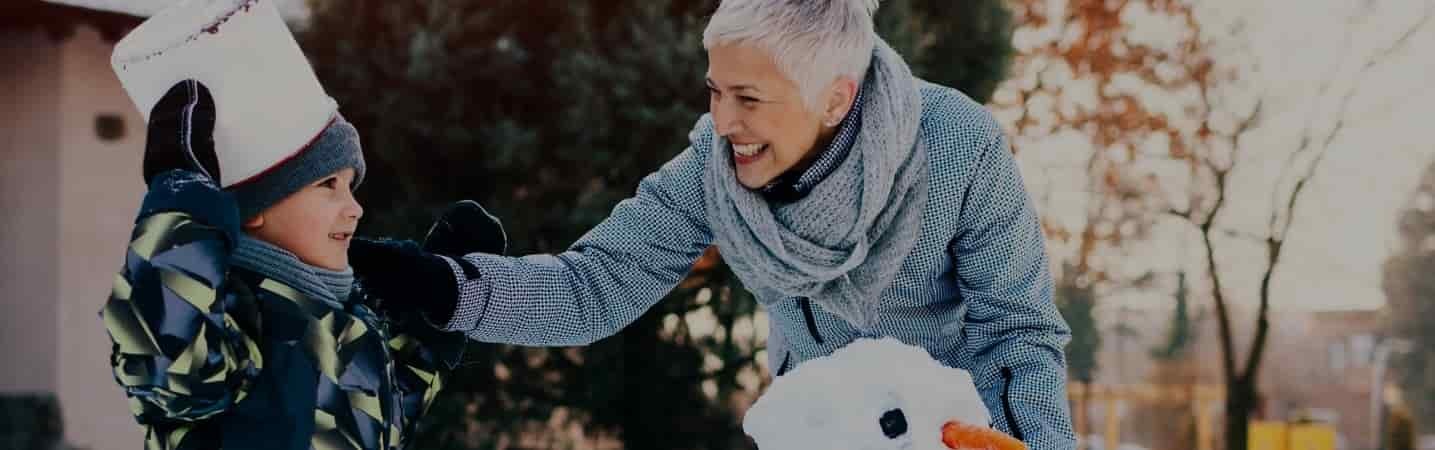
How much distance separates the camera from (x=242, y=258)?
7.24 feet

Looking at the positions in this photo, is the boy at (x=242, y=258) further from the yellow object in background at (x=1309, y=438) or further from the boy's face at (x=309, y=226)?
the yellow object in background at (x=1309, y=438)

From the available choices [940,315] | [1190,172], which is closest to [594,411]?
[940,315]

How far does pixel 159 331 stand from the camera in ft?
6.44

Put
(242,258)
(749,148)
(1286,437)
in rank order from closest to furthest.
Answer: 1. (242,258)
2. (749,148)
3. (1286,437)

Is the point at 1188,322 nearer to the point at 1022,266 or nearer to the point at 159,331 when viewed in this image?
the point at 1022,266

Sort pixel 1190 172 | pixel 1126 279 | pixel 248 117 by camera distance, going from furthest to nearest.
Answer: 1. pixel 1126 279
2. pixel 1190 172
3. pixel 248 117

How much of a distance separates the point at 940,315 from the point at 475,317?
87 cm

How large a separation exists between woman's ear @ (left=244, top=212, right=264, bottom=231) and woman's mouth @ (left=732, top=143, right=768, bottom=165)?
2.65 feet

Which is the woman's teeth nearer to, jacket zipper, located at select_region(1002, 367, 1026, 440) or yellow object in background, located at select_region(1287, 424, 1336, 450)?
jacket zipper, located at select_region(1002, 367, 1026, 440)

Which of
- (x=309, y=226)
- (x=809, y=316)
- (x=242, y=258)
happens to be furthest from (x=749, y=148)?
(x=242, y=258)

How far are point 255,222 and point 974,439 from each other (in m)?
1.08

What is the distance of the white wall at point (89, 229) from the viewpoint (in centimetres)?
878

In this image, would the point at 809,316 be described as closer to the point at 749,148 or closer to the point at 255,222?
the point at 749,148

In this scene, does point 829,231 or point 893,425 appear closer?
point 893,425
